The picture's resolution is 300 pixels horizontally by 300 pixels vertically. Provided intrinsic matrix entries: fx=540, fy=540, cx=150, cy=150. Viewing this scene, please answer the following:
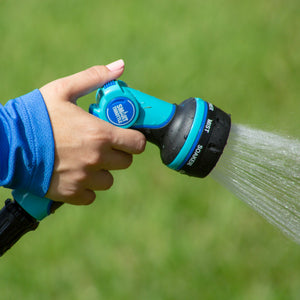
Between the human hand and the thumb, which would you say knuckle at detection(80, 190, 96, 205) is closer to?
the human hand

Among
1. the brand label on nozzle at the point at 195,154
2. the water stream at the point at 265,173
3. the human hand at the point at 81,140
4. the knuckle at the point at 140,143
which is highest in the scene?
the water stream at the point at 265,173

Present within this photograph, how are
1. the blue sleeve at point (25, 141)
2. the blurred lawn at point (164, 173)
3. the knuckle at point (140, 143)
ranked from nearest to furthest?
1. the blue sleeve at point (25, 141)
2. the knuckle at point (140, 143)
3. the blurred lawn at point (164, 173)

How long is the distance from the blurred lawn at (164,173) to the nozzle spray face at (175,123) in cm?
50

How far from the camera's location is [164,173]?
286 cm

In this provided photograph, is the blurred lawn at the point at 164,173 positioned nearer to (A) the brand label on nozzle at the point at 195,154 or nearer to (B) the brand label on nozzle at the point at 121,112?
(A) the brand label on nozzle at the point at 195,154

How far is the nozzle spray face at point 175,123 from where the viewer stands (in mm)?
1480

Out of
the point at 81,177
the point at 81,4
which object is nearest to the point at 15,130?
the point at 81,177

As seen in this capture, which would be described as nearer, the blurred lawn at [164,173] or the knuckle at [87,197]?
the knuckle at [87,197]

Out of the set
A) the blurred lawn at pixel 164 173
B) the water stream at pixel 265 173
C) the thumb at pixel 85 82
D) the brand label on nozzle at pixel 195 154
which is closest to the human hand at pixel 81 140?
the thumb at pixel 85 82

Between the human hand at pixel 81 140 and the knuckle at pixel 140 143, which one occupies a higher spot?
the knuckle at pixel 140 143

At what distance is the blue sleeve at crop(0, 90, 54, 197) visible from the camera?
142 centimetres

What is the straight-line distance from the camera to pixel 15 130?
1.41 meters

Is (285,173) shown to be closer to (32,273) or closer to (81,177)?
(81,177)

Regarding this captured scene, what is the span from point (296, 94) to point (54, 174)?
74.7 inches
